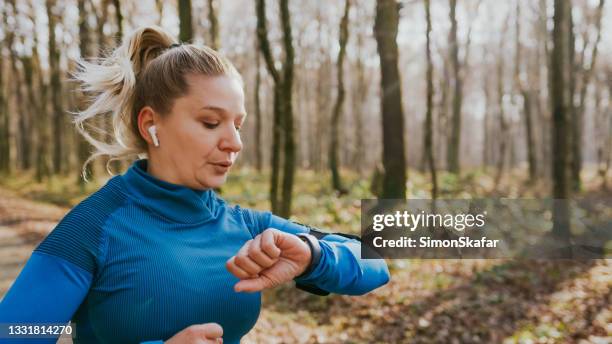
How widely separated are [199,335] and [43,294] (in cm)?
45

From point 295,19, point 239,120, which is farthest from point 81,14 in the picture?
point 239,120

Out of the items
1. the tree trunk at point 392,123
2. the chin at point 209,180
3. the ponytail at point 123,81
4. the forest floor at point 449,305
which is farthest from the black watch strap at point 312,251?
the tree trunk at point 392,123

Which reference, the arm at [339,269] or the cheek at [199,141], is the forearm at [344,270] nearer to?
the arm at [339,269]

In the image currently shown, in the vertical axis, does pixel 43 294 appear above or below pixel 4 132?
below

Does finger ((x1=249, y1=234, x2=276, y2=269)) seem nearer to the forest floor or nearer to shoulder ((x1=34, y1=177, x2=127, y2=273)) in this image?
shoulder ((x1=34, y1=177, x2=127, y2=273))

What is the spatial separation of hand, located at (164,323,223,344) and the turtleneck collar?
39 cm

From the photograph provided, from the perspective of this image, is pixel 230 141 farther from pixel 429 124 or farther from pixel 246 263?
pixel 429 124

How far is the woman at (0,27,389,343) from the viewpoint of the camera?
145cm

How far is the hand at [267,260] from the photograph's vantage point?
4.74 feet

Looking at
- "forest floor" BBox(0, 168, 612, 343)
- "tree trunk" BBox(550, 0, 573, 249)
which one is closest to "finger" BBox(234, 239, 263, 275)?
"forest floor" BBox(0, 168, 612, 343)

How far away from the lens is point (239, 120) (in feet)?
5.87

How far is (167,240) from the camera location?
162 centimetres

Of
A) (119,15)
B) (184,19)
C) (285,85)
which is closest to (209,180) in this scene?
(285,85)

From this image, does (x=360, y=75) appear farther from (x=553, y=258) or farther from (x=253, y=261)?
(x=253, y=261)
